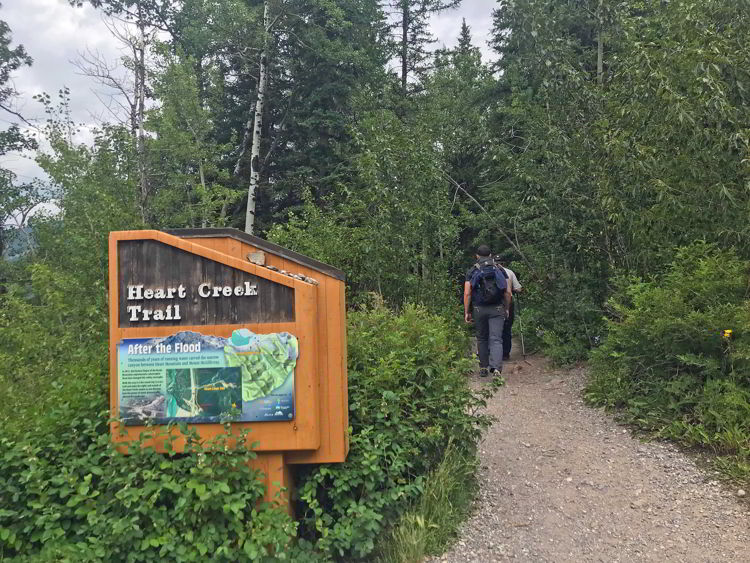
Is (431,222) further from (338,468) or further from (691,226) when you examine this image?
(338,468)

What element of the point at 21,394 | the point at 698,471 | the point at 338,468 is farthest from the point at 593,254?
the point at 21,394

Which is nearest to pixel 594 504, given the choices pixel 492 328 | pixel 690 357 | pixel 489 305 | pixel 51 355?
pixel 690 357

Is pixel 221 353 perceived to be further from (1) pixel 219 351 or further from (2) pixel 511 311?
(2) pixel 511 311

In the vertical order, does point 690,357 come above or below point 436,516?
above

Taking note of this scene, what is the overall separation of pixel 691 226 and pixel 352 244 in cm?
508

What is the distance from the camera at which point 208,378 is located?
3.41 m

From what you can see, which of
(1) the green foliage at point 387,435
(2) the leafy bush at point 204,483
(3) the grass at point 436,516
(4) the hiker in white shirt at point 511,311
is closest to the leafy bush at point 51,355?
(2) the leafy bush at point 204,483

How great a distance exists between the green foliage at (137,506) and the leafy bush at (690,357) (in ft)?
12.2

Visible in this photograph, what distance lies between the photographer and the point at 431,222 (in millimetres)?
9602

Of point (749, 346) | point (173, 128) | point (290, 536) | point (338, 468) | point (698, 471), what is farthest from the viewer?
point (173, 128)

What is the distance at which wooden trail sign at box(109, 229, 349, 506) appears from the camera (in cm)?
340

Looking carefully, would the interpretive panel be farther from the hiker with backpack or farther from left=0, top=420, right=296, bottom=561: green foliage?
the hiker with backpack

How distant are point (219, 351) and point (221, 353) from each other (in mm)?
17

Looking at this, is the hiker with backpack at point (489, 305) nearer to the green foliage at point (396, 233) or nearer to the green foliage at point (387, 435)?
the green foliage at point (396, 233)
